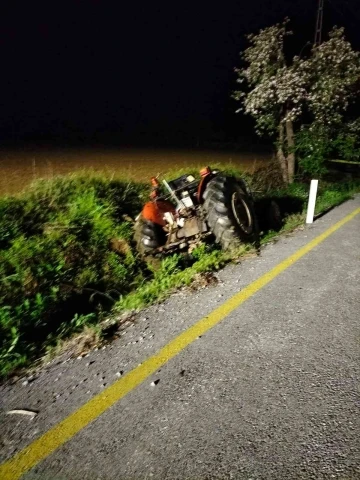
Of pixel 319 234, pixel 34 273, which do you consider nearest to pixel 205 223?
pixel 319 234

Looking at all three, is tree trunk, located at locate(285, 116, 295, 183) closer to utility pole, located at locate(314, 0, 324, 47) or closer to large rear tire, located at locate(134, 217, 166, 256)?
utility pole, located at locate(314, 0, 324, 47)

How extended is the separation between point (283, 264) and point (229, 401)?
2.61 metres

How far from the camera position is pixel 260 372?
2.45 metres

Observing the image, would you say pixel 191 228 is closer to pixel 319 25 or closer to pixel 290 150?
pixel 290 150

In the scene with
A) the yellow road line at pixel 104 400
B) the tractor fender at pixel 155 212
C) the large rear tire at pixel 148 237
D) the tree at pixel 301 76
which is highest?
the tree at pixel 301 76

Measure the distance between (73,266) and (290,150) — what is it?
794 cm

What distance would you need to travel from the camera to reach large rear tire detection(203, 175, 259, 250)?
4871 millimetres

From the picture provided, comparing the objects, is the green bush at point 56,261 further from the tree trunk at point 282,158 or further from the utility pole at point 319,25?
the utility pole at point 319,25

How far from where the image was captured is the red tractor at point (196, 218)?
4926 mm

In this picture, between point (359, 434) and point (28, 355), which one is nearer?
point (359, 434)

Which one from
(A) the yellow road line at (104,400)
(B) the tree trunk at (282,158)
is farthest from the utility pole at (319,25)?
(A) the yellow road line at (104,400)

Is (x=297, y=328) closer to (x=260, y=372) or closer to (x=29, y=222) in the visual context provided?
(x=260, y=372)

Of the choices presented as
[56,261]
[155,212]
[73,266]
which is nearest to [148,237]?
[155,212]

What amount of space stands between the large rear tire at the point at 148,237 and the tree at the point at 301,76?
231 inches
